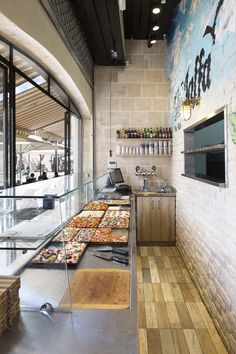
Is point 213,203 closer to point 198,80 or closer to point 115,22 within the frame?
point 198,80

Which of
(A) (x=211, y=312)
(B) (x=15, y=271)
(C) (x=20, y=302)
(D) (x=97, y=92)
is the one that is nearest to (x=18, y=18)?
(B) (x=15, y=271)

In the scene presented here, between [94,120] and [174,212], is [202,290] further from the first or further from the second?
[94,120]

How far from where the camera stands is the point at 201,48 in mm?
3375

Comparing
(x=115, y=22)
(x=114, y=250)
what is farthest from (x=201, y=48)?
(x=114, y=250)

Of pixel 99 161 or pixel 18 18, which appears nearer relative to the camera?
pixel 18 18

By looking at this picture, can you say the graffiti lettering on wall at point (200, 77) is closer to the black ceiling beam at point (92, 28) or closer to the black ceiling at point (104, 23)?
the black ceiling at point (104, 23)

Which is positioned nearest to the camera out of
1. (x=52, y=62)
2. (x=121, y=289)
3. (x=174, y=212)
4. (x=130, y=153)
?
(x=121, y=289)

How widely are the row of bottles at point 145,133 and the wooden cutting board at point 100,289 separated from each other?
435 centimetres

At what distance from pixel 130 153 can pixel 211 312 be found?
3.69 m

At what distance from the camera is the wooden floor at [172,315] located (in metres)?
2.44

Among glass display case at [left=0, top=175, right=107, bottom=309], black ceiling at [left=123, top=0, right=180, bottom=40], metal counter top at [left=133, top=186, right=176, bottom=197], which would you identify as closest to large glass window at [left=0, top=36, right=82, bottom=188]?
glass display case at [left=0, top=175, right=107, bottom=309]

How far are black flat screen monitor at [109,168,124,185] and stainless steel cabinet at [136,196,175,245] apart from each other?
0.51 meters

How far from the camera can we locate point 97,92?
6.05 m

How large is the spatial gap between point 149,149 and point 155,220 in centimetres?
148
